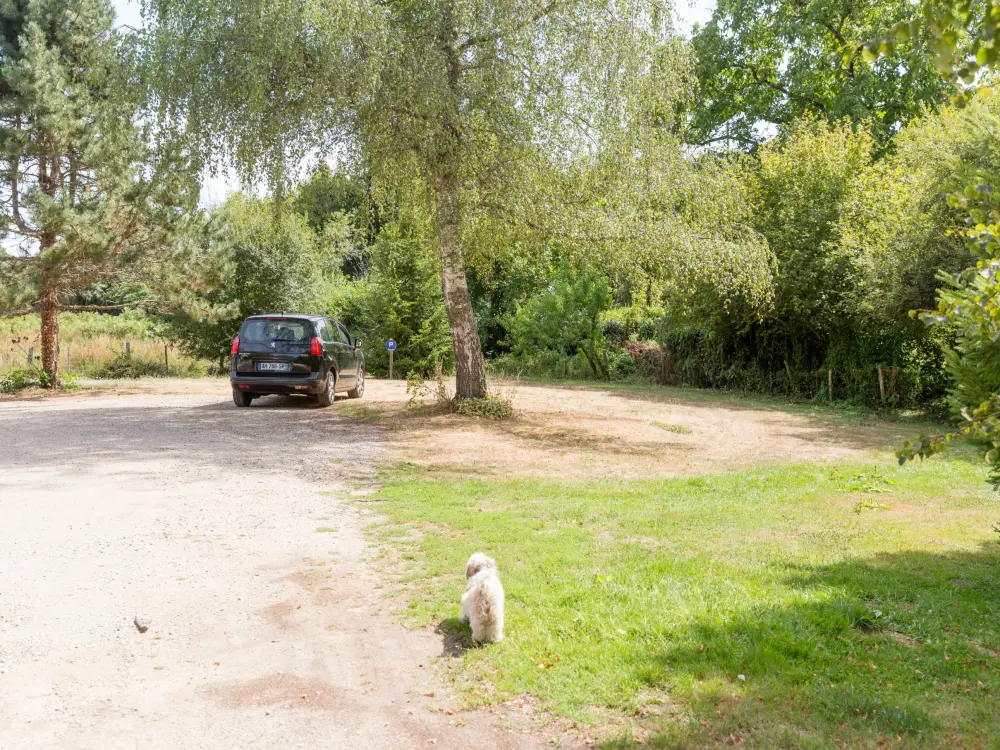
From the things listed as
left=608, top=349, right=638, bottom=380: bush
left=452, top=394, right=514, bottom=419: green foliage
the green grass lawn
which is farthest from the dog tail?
left=608, top=349, right=638, bottom=380: bush

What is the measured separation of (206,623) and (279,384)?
1083 centimetres

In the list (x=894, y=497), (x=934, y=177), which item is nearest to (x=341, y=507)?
(x=894, y=497)

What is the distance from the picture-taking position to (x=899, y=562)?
6113mm

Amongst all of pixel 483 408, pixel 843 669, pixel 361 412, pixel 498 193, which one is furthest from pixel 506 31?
pixel 843 669

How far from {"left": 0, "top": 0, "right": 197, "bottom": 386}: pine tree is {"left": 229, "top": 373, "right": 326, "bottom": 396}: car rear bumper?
501 cm

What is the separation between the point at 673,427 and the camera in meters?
14.7

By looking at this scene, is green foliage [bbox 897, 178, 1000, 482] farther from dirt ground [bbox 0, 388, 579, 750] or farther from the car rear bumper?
the car rear bumper

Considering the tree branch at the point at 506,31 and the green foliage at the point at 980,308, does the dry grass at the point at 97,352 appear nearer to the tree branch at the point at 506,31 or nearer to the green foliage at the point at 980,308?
the tree branch at the point at 506,31

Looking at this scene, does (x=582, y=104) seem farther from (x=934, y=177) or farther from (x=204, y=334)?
(x=204, y=334)

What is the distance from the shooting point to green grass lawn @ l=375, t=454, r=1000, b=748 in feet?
11.8

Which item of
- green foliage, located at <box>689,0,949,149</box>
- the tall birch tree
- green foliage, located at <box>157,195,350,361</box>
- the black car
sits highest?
green foliage, located at <box>689,0,949,149</box>

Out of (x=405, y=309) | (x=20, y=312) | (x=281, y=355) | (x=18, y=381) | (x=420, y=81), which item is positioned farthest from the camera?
(x=405, y=309)

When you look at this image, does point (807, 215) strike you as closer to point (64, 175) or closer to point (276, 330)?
point (276, 330)

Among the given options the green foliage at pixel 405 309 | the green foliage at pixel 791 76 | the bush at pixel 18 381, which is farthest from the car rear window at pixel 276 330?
the green foliage at pixel 791 76
